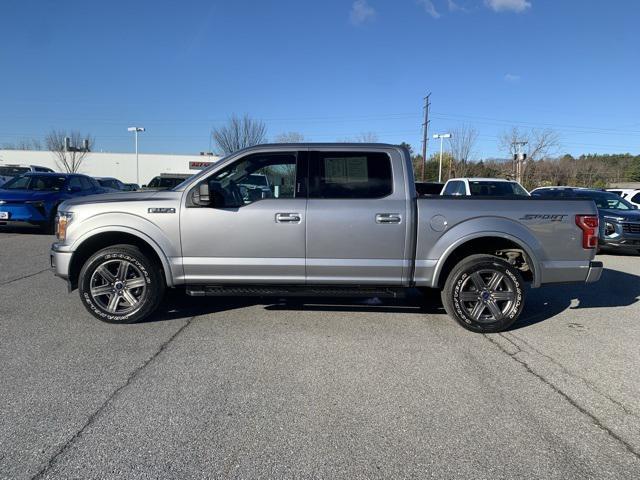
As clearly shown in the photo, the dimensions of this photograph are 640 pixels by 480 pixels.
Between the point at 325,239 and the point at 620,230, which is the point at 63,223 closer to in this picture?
the point at 325,239

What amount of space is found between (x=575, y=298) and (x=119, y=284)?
637cm

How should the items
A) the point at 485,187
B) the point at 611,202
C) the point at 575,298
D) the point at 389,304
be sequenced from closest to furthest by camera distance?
the point at 389,304 < the point at 575,298 < the point at 611,202 < the point at 485,187

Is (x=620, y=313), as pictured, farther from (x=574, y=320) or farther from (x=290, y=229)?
(x=290, y=229)

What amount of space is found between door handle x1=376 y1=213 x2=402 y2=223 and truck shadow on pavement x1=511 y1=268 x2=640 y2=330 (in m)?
1.97

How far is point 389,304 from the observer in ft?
18.5

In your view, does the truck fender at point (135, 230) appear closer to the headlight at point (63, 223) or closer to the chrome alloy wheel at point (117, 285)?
the headlight at point (63, 223)

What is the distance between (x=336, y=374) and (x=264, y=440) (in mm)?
1078

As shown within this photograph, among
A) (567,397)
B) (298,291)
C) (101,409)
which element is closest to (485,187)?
(298,291)

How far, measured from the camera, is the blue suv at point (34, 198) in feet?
37.1

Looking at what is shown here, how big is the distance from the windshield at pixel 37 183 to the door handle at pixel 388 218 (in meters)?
11.6

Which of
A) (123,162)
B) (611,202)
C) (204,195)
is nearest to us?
(204,195)

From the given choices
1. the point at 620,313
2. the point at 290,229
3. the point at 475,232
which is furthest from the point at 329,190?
the point at 620,313

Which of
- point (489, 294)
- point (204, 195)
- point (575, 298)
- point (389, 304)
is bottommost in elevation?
point (575, 298)

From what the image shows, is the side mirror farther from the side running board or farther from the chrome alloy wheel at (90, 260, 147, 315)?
the chrome alloy wheel at (90, 260, 147, 315)
